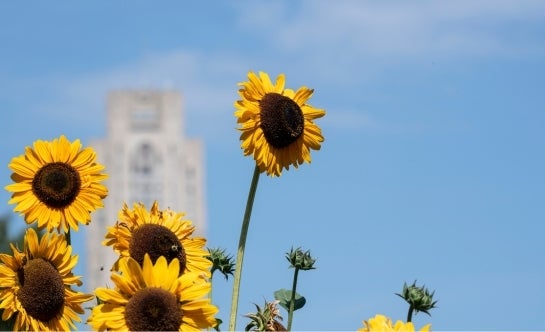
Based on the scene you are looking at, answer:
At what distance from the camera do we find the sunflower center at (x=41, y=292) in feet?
13.1

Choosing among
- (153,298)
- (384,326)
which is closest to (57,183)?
(153,298)

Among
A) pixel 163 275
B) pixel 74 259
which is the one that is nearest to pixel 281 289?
pixel 74 259

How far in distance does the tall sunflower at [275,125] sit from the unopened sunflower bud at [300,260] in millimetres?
439

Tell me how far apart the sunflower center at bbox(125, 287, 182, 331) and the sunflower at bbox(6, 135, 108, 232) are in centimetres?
Answer: 124

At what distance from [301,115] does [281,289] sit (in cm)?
70

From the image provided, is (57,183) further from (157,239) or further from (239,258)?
(239,258)

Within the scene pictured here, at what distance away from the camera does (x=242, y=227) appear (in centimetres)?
414

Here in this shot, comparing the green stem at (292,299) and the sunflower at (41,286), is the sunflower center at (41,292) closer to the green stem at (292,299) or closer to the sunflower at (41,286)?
the sunflower at (41,286)

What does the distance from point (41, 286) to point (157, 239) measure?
0.35 metres

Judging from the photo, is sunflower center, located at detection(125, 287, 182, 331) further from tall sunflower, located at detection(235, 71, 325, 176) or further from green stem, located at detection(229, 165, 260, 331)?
tall sunflower, located at detection(235, 71, 325, 176)

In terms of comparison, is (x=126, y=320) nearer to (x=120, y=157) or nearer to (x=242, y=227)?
(x=242, y=227)

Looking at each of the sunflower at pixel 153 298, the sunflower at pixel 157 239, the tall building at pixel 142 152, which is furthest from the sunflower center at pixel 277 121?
the tall building at pixel 142 152

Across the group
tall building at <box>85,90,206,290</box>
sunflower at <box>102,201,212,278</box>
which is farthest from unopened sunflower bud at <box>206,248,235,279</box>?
tall building at <box>85,90,206,290</box>

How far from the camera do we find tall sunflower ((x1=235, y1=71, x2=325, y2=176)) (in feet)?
15.4
